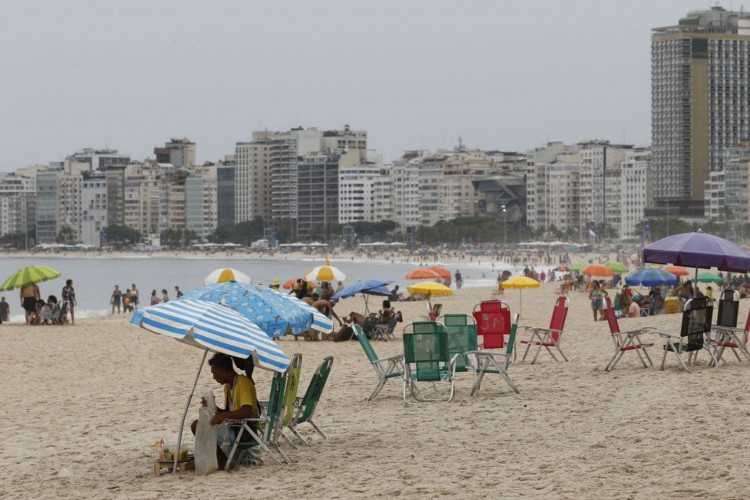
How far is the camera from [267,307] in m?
9.51

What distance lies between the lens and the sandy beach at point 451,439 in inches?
306

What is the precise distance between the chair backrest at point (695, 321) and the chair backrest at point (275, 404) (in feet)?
14.6

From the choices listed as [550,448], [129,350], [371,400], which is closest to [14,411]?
[371,400]

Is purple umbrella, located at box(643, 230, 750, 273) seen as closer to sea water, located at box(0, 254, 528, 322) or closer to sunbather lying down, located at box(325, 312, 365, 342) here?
sunbather lying down, located at box(325, 312, 365, 342)

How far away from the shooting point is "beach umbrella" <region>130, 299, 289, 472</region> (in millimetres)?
8170

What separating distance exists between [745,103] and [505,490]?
165112mm

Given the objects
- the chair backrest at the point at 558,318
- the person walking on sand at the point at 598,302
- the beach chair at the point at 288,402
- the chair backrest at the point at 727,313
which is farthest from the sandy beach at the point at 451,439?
the person walking on sand at the point at 598,302

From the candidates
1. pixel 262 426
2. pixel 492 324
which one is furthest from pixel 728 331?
pixel 262 426

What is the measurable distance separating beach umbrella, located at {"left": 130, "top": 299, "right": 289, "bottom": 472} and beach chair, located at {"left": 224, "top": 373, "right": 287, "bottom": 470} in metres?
0.33

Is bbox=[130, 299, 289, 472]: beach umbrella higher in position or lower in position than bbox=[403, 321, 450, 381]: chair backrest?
higher

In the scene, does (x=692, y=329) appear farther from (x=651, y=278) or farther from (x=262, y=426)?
(x=651, y=278)

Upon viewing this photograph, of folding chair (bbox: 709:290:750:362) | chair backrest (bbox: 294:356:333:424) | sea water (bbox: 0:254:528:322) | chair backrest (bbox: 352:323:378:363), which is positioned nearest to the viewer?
chair backrest (bbox: 294:356:333:424)

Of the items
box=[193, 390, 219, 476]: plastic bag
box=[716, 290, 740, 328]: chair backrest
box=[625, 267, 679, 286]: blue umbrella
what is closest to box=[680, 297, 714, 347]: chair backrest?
box=[716, 290, 740, 328]: chair backrest

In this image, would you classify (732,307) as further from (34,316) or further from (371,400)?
(34,316)
